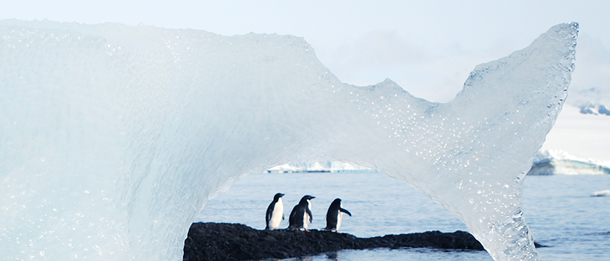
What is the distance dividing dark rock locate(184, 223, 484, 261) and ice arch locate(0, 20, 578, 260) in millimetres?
5071

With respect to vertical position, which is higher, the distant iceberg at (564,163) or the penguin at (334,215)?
the penguin at (334,215)

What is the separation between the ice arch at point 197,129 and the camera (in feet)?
9.48

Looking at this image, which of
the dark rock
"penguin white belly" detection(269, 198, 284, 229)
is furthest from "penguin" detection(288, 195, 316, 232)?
the dark rock

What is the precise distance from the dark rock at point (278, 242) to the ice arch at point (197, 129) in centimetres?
507

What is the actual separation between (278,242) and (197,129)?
6.08 meters

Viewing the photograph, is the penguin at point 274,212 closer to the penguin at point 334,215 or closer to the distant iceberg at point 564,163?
the penguin at point 334,215

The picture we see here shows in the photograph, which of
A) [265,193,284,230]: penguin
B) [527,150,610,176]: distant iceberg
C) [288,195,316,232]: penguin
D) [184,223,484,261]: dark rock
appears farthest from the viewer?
[527,150,610,176]: distant iceberg

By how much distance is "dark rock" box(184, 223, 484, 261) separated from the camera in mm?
8461

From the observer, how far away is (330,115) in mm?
3371

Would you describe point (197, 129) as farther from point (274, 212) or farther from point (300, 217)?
point (274, 212)

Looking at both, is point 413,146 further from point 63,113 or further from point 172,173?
point 63,113

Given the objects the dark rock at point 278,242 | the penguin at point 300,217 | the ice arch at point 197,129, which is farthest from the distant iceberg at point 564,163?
the ice arch at point 197,129

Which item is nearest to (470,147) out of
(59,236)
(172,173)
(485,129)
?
(485,129)

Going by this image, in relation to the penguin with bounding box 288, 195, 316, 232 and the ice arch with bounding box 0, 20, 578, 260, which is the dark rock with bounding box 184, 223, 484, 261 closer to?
the penguin with bounding box 288, 195, 316, 232
